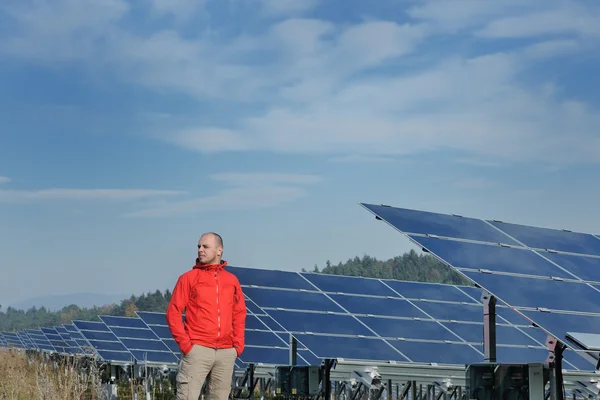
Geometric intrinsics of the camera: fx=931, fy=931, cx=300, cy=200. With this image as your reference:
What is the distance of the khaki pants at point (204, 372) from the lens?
8.66m

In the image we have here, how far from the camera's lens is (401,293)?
62.4 feet

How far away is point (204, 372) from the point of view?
8797 millimetres

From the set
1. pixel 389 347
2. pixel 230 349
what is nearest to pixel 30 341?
pixel 389 347

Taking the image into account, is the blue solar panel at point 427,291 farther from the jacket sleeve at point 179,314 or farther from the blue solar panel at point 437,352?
the jacket sleeve at point 179,314

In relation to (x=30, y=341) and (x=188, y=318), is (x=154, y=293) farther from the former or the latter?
(x=188, y=318)

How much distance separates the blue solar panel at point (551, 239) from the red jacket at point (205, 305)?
5098mm

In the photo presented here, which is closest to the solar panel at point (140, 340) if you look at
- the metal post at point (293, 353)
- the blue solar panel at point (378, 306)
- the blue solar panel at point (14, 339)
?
the metal post at point (293, 353)

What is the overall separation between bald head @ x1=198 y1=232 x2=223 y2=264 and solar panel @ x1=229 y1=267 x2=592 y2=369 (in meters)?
5.67

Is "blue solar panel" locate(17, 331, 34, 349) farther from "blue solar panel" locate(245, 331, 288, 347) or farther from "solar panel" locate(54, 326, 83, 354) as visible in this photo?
"blue solar panel" locate(245, 331, 288, 347)

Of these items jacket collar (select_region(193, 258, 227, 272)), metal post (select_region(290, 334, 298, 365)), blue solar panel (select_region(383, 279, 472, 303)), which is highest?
blue solar panel (select_region(383, 279, 472, 303))

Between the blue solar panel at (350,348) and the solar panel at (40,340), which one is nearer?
the blue solar panel at (350,348)

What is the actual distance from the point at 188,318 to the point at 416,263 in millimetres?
109079

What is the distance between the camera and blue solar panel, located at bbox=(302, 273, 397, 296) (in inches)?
737

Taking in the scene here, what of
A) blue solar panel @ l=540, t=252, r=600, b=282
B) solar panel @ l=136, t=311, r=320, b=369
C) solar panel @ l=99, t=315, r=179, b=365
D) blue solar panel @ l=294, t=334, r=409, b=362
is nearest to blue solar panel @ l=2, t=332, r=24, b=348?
solar panel @ l=99, t=315, r=179, b=365
